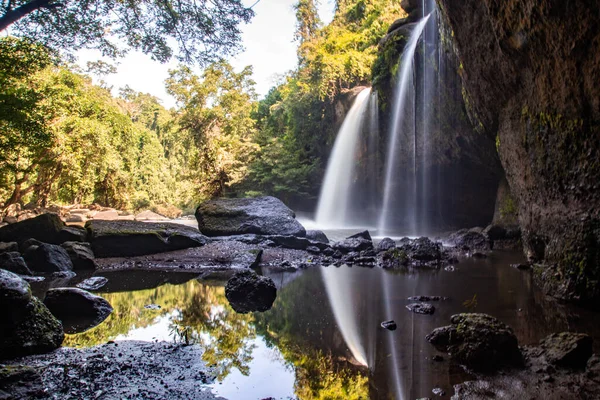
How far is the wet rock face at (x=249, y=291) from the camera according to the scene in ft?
18.4

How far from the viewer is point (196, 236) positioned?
10.9 metres

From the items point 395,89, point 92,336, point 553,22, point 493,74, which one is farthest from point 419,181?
point 92,336

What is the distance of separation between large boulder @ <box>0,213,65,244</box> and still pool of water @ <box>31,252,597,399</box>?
10.8 feet

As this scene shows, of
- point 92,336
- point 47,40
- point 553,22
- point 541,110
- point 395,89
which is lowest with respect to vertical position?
point 92,336

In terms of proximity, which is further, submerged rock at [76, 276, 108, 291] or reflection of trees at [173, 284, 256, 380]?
submerged rock at [76, 276, 108, 291]

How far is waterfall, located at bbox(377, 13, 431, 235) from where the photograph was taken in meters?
15.7

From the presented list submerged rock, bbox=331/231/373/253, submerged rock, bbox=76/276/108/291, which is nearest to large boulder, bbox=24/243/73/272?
submerged rock, bbox=76/276/108/291

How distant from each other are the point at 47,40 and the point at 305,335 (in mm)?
9232

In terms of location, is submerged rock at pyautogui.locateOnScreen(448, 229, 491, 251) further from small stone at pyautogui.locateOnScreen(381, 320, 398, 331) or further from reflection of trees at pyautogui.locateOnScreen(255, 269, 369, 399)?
small stone at pyautogui.locateOnScreen(381, 320, 398, 331)

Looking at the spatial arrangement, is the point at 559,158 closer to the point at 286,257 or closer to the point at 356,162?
the point at 286,257

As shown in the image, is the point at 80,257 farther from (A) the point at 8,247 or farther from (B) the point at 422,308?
(B) the point at 422,308

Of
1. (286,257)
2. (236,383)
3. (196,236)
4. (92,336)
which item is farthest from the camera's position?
(196,236)

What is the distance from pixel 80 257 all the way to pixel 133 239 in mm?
1390

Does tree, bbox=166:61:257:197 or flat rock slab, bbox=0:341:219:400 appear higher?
tree, bbox=166:61:257:197
